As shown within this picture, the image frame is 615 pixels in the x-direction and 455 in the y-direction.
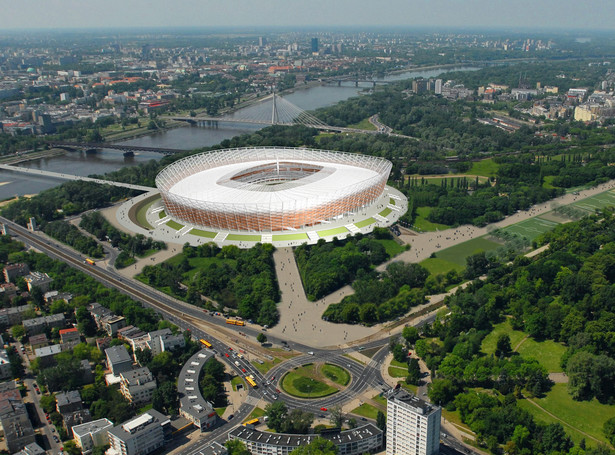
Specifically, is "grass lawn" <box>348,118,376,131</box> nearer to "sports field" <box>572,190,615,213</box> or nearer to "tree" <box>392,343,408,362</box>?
"sports field" <box>572,190,615,213</box>

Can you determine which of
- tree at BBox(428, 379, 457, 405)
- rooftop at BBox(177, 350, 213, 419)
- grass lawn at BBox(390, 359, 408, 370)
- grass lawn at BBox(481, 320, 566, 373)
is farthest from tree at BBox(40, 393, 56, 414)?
grass lawn at BBox(481, 320, 566, 373)

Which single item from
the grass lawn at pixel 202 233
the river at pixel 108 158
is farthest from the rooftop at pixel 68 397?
the river at pixel 108 158

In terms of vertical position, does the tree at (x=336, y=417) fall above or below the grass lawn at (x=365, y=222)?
below

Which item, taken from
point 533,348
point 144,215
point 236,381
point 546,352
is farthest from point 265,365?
point 144,215

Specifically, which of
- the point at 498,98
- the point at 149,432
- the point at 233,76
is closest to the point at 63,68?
the point at 233,76

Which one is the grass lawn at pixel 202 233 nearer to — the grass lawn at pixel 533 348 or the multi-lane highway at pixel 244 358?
the multi-lane highway at pixel 244 358

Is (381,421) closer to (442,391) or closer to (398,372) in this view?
(442,391)
